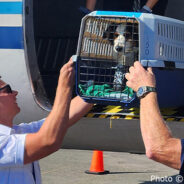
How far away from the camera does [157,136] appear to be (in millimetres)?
2512

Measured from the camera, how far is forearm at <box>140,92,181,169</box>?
2.51 meters

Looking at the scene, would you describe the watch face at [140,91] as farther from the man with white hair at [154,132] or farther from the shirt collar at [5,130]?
the shirt collar at [5,130]

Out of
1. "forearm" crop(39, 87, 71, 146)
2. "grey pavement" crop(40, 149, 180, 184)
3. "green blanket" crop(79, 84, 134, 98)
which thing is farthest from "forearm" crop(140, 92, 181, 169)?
"grey pavement" crop(40, 149, 180, 184)

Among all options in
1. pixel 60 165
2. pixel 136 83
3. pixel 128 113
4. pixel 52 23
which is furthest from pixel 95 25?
pixel 52 23

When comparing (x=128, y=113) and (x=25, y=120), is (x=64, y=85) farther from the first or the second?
(x=25, y=120)

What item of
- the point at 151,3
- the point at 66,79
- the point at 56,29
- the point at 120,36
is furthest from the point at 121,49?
the point at 56,29

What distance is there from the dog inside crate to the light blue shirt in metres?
0.99

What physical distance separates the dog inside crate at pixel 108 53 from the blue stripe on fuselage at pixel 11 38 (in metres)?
1.35

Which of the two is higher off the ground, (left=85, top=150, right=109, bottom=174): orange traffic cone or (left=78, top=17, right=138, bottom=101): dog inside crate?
(left=78, top=17, right=138, bottom=101): dog inside crate

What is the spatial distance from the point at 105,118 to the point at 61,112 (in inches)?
108

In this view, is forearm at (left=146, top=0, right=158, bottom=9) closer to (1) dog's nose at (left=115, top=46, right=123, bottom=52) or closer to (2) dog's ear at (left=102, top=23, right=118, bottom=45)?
(2) dog's ear at (left=102, top=23, right=118, bottom=45)

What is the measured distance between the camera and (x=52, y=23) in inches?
298

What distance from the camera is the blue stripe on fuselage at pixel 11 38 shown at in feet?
18.8

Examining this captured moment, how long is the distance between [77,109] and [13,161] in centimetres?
81
